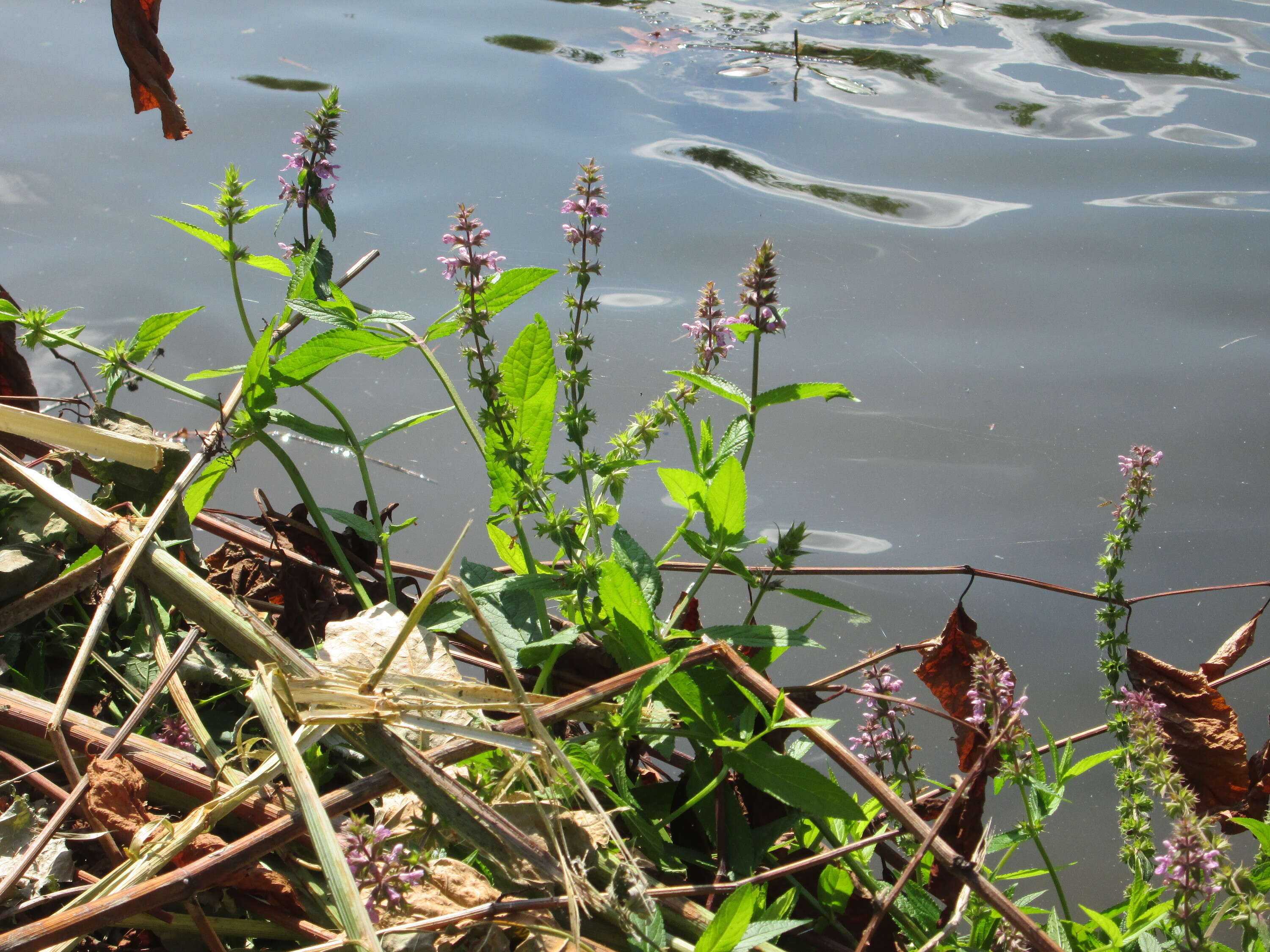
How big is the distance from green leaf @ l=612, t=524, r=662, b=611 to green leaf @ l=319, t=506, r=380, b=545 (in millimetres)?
342

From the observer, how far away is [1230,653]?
140 centimetres

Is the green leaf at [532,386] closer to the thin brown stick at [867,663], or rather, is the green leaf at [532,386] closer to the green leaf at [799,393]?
the green leaf at [799,393]

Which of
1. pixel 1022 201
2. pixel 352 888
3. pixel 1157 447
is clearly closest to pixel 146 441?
pixel 352 888

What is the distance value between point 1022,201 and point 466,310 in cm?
148

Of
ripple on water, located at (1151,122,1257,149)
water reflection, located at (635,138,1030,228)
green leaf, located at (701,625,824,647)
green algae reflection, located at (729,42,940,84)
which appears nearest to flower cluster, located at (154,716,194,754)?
green leaf, located at (701,625,824,647)

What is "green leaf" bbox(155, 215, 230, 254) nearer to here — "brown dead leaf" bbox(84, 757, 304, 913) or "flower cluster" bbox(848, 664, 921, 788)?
"brown dead leaf" bbox(84, 757, 304, 913)

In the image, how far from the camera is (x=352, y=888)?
2.44ft

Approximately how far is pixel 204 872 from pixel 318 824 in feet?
0.37

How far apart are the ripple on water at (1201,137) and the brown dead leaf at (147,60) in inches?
82.5

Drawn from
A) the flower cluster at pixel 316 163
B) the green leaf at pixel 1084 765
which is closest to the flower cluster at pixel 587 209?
the flower cluster at pixel 316 163

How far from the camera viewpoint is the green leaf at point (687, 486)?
116 centimetres

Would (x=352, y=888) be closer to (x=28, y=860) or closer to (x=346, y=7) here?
(x=28, y=860)

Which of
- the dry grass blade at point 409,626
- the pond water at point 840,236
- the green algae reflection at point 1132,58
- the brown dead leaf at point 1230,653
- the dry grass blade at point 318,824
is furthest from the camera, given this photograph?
the green algae reflection at point 1132,58

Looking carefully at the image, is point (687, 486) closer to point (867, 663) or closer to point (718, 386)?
point (718, 386)
